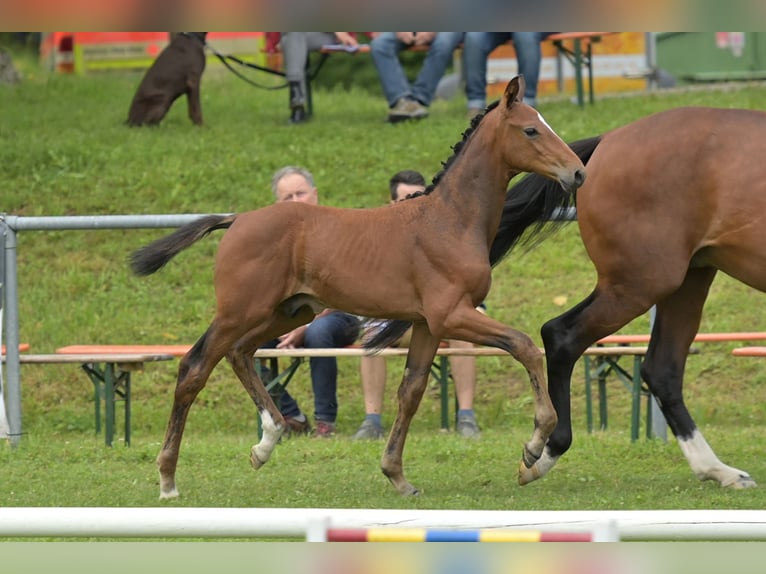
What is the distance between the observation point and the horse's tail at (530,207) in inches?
248

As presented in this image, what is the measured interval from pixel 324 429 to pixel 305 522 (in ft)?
19.6

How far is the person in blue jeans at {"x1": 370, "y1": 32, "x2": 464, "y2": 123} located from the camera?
13.4 metres

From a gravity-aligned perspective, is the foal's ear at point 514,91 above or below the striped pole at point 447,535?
above

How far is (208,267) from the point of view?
35.3ft

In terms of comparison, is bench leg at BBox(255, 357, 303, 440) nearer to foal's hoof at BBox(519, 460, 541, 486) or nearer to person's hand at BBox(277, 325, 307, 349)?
person's hand at BBox(277, 325, 307, 349)

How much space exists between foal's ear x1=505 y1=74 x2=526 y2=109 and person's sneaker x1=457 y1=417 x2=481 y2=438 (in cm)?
284

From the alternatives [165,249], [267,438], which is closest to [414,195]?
[165,249]

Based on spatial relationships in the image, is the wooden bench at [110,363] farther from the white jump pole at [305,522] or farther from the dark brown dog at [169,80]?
the dark brown dog at [169,80]

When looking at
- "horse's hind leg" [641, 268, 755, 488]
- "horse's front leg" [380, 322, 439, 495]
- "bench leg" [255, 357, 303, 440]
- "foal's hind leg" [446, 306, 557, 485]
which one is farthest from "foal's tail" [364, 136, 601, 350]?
"bench leg" [255, 357, 303, 440]

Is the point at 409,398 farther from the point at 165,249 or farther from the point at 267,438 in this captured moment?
the point at 165,249

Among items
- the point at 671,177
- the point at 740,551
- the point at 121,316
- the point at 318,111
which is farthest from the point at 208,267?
the point at 740,551

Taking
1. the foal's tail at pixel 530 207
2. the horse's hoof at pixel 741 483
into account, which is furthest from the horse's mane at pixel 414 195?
the horse's hoof at pixel 741 483

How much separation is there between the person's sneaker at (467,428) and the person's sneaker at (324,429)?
2.79 ft

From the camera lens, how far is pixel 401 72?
13.7 metres
